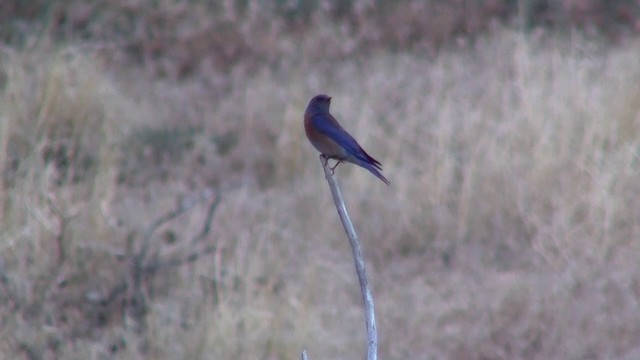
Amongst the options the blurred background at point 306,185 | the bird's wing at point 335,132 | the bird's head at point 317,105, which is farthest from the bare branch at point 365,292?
the blurred background at point 306,185

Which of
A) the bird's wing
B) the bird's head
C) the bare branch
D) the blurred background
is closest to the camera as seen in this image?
the bare branch

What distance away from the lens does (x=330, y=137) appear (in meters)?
3.77

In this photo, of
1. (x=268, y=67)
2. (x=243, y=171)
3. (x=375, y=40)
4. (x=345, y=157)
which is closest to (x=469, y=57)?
(x=375, y=40)

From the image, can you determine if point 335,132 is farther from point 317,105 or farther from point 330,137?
point 317,105

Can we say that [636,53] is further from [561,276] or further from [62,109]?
[62,109]

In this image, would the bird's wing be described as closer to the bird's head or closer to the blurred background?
the bird's head

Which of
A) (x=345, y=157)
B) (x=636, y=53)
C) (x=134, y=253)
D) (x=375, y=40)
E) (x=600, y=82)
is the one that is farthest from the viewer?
(x=375, y=40)

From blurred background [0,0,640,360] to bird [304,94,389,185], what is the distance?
2.05 meters

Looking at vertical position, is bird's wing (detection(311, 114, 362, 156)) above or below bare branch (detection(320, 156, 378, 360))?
above

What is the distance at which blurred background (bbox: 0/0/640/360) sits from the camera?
20.0 feet

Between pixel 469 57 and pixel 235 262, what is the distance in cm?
390

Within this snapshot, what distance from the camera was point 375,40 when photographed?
401 inches

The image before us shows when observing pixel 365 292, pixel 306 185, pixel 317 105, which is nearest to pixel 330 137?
pixel 317 105

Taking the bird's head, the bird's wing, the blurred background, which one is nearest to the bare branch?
the bird's wing
